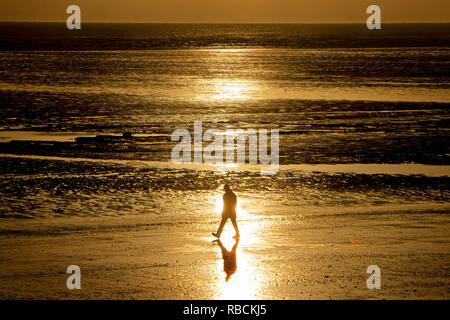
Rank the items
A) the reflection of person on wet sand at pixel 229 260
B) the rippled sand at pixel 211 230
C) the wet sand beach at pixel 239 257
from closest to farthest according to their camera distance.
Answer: the wet sand beach at pixel 239 257 < the rippled sand at pixel 211 230 < the reflection of person on wet sand at pixel 229 260

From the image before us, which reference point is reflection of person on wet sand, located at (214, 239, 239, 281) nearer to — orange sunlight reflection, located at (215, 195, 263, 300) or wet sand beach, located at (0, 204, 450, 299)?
orange sunlight reflection, located at (215, 195, 263, 300)

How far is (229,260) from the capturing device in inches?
590

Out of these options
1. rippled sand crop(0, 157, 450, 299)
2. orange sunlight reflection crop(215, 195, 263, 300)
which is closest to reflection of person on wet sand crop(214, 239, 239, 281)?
orange sunlight reflection crop(215, 195, 263, 300)

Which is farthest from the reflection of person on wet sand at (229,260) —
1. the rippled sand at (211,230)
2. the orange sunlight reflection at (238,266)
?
the rippled sand at (211,230)

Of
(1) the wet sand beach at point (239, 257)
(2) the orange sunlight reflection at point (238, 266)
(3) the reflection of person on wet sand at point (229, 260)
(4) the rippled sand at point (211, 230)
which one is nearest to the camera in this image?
(2) the orange sunlight reflection at point (238, 266)

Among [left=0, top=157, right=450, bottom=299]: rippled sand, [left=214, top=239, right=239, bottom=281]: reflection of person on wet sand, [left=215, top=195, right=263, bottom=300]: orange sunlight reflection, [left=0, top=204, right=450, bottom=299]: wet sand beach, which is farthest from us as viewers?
[left=214, top=239, right=239, bottom=281]: reflection of person on wet sand

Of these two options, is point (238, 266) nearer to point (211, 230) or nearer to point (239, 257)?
point (239, 257)

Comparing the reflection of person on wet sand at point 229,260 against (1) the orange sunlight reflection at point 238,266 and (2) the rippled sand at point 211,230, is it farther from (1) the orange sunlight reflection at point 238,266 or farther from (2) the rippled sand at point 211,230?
(2) the rippled sand at point 211,230

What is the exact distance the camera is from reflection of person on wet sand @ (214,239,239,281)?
14.1m

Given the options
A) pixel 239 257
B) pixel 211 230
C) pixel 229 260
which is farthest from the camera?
pixel 211 230

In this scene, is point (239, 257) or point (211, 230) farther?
point (211, 230)

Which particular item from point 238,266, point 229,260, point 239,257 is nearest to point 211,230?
point 239,257

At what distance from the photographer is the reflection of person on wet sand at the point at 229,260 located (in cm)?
1415

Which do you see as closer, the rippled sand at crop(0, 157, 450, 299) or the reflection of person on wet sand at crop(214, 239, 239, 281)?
the rippled sand at crop(0, 157, 450, 299)
